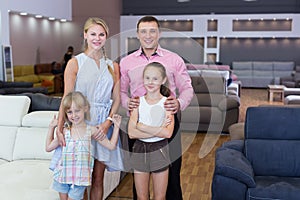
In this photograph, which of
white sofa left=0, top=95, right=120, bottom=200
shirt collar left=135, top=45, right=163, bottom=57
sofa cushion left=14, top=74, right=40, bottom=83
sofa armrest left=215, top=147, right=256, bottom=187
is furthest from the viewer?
sofa cushion left=14, top=74, right=40, bottom=83

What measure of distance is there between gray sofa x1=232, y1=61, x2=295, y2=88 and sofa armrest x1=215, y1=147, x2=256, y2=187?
373 inches

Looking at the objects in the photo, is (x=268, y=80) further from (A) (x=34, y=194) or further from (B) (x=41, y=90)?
(A) (x=34, y=194)

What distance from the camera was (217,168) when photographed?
2.67 m

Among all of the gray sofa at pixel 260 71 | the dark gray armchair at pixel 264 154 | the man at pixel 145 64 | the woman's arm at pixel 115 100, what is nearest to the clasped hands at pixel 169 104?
the man at pixel 145 64

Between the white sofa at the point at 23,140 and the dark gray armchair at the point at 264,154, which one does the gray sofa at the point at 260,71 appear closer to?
the dark gray armchair at the point at 264,154

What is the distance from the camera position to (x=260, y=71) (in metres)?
12.2

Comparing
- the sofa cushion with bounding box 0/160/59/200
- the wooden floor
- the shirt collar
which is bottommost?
the wooden floor

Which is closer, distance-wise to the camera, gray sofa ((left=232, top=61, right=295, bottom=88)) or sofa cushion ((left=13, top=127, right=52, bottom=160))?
sofa cushion ((left=13, top=127, right=52, bottom=160))

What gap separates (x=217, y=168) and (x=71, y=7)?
993 cm

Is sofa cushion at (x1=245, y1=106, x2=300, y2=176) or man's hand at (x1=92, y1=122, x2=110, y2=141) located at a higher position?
man's hand at (x1=92, y1=122, x2=110, y2=141)

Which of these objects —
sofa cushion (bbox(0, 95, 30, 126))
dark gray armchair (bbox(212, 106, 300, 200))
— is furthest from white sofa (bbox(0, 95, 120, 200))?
dark gray armchair (bbox(212, 106, 300, 200))

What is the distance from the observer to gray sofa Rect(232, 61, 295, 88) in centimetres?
Result: 1191

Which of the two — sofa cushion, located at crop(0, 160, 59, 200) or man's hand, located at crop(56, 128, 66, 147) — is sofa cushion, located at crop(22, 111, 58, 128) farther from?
man's hand, located at crop(56, 128, 66, 147)

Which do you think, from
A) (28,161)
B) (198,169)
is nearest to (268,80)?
(198,169)
